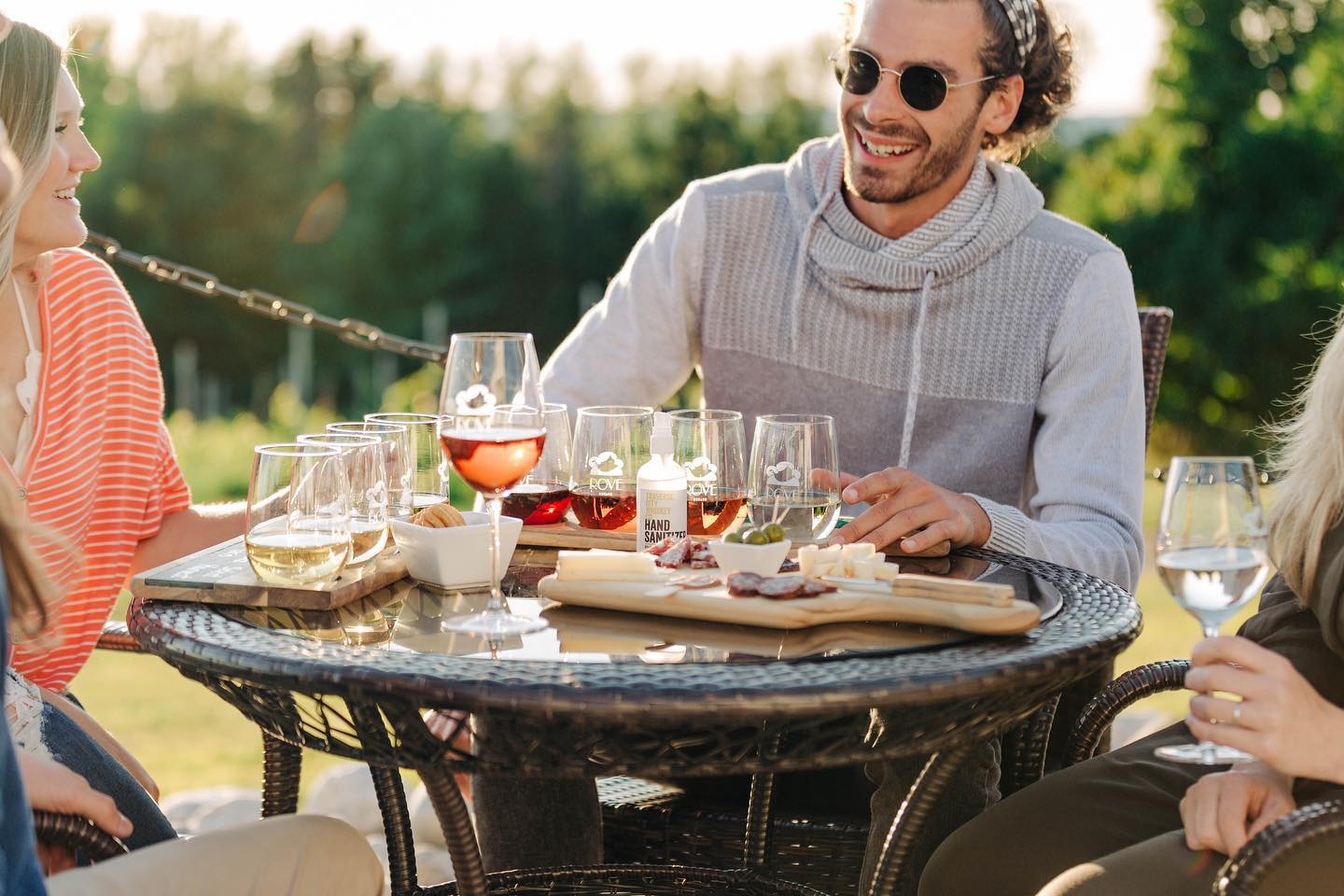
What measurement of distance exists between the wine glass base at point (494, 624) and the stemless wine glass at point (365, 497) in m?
0.21

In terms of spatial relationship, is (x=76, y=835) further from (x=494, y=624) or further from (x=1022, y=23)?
(x=1022, y=23)

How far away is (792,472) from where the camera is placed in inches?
89.4

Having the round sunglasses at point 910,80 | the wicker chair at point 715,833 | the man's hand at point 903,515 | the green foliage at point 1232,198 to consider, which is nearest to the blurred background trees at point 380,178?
the green foliage at point 1232,198

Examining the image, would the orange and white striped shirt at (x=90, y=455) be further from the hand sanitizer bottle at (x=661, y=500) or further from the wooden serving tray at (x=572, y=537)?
the hand sanitizer bottle at (x=661, y=500)

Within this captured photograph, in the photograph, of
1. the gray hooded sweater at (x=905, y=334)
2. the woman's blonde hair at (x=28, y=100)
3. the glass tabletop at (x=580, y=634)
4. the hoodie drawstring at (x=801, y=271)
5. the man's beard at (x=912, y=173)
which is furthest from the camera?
the hoodie drawstring at (x=801, y=271)

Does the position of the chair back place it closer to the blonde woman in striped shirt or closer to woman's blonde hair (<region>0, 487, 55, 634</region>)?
the blonde woman in striped shirt

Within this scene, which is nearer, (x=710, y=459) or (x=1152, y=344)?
→ (x=710, y=459)

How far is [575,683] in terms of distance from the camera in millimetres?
1688

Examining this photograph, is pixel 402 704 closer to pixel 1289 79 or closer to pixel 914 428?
pixel 914 428

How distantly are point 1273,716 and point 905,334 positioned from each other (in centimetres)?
162

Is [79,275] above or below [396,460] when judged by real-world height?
above

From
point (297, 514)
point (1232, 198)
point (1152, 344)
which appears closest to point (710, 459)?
point (297, 514)

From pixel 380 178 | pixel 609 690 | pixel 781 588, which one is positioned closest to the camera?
pixel 609 690

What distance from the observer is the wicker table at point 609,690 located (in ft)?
5.52
